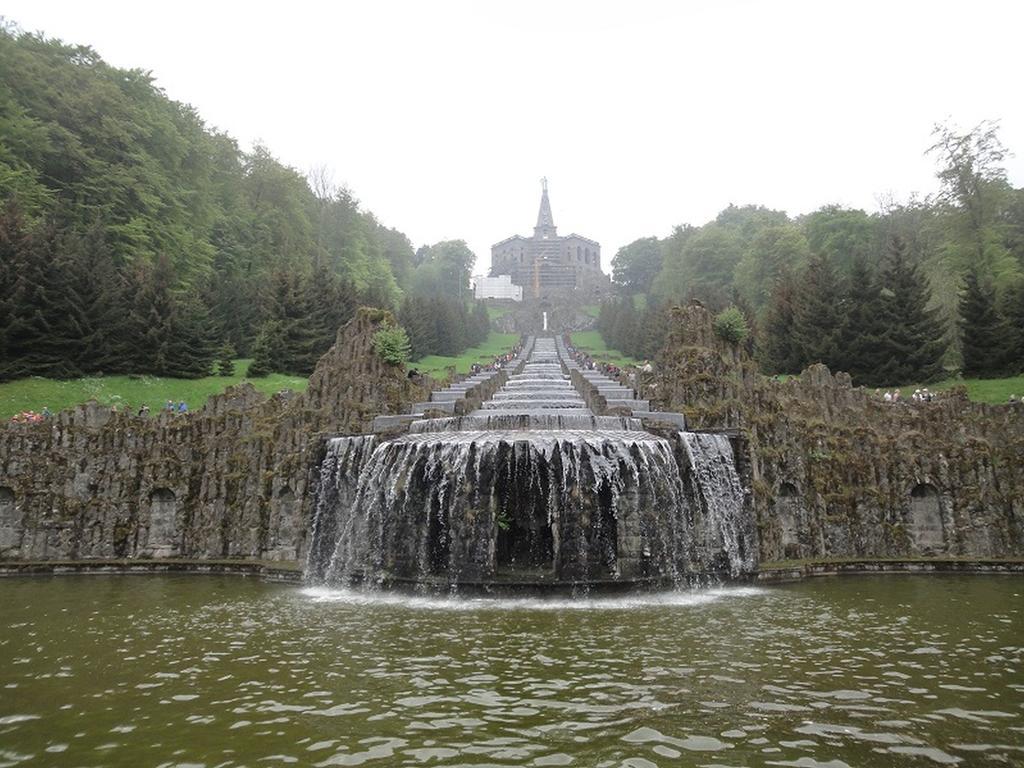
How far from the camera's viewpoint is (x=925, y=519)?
1989 centimetres

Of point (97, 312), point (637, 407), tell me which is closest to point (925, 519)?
point (637, 407)

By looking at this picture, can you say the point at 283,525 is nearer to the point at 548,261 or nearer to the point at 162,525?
the point at 162,525

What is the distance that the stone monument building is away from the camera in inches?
5822

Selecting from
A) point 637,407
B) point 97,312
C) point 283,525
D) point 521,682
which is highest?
point 97,312

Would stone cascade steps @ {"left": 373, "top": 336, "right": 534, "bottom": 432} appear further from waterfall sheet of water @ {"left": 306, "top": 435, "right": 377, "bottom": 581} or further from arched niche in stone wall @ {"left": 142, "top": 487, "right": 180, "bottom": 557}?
arched niche in stone wall @ {"left": 142, "top": 487, "right": 180, "bottom": 557}

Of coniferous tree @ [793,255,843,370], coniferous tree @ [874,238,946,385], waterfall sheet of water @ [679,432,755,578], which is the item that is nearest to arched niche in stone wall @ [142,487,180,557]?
waterfall sheet of water @ [679,432,755,578]

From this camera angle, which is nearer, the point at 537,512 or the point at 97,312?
the point at 537,512

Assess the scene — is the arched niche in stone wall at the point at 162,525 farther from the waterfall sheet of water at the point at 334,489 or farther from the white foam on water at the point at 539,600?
the white foam on water at the point at 539,600

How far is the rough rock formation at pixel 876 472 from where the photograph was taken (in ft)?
63.6

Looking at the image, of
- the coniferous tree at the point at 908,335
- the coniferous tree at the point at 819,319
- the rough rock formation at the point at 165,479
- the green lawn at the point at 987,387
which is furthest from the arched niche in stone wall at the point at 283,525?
the coniferous tree at the point at 908,335

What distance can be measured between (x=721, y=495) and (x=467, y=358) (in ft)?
194

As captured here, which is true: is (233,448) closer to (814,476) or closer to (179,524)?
(179,524)

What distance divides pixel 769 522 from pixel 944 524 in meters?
5.43

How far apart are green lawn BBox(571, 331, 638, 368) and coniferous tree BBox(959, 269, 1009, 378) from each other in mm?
31615
